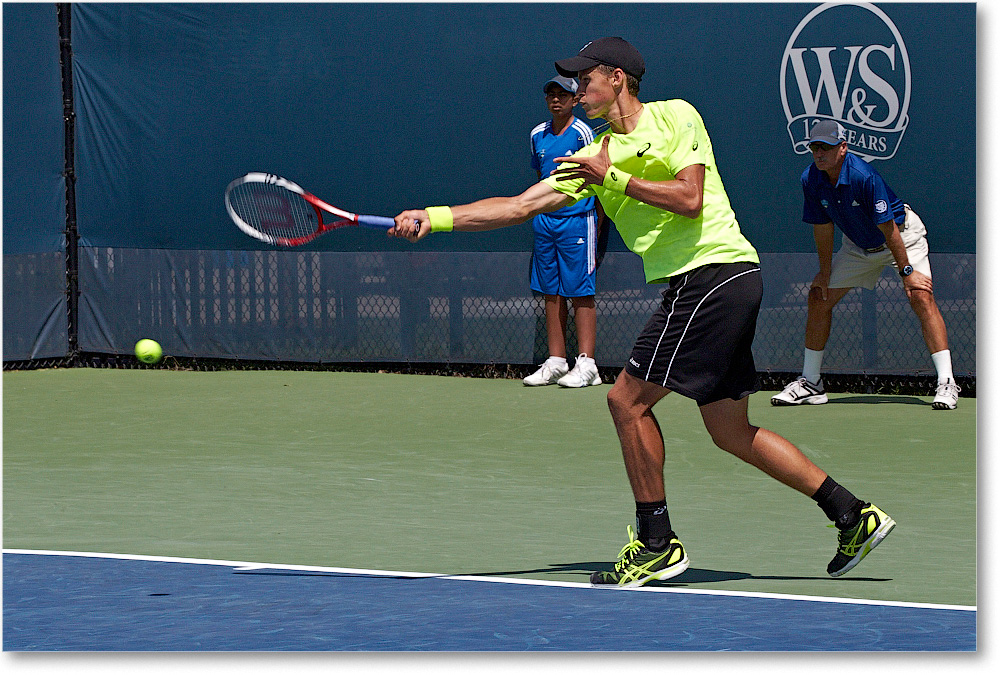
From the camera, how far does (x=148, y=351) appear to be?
1011cm

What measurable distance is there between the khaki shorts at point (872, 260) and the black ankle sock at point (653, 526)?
3.84 metres

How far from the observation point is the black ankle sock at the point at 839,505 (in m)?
4.55

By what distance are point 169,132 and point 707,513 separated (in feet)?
18.6

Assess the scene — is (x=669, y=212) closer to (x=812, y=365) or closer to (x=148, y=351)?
(x=812, y=365)

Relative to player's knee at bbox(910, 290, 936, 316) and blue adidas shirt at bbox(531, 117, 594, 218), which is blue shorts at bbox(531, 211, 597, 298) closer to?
blue adidas shirt at bbox(531, 117, 594, 218)

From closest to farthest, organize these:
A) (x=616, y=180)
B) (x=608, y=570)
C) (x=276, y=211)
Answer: (x=616, y=180) < (x=608, y=570) < (x=276, y=211)

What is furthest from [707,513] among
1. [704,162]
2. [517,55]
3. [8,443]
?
[517,55]

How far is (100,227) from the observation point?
10359 mm

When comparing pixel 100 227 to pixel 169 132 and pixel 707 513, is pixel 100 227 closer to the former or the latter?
pixel 169 132

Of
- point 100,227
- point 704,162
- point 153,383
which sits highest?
point 704,162

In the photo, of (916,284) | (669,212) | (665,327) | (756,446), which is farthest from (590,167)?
(916,284)

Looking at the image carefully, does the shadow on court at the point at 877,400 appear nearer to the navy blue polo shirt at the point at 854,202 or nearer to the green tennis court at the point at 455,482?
the green tennis court at the point at 455,482

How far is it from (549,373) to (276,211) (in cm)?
358

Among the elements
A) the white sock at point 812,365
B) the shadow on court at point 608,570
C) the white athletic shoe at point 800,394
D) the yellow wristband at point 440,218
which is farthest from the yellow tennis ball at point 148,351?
the yellow wristband at point 440,218
